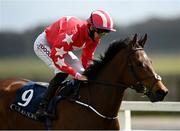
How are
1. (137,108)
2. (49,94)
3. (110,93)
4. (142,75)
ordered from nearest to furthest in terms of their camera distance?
(142,75), (110,93), (49,94), (137,108)

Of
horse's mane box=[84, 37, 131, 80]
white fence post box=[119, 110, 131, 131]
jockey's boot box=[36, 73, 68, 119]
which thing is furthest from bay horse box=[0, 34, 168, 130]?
white fence post box=[119, 110, 131, 131]

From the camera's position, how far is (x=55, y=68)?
5.95m

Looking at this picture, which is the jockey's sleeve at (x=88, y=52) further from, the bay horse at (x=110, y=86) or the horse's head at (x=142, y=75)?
the horse's head at (x=142, y=75)

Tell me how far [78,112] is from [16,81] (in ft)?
4.04

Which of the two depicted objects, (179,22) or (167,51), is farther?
(179,22)

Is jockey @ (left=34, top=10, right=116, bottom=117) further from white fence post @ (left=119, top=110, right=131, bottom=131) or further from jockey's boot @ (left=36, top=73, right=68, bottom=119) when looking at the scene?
white fence post @ (left=119, top=110, right=131, bottom=131)

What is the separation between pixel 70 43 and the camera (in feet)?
18.9

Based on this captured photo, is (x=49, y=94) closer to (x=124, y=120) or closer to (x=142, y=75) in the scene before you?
(x=142, y=75)

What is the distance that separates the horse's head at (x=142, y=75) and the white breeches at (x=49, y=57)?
2.09 ft

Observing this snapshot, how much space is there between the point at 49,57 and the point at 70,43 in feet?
1.56

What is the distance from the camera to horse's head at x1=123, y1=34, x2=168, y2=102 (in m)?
5.42

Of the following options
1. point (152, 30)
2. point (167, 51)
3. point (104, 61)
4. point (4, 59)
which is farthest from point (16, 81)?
point (152, 30)

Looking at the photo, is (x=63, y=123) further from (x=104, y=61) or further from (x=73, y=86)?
(x=104, y=61)

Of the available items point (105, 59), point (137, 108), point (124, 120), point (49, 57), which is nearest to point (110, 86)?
point (105, 59)
